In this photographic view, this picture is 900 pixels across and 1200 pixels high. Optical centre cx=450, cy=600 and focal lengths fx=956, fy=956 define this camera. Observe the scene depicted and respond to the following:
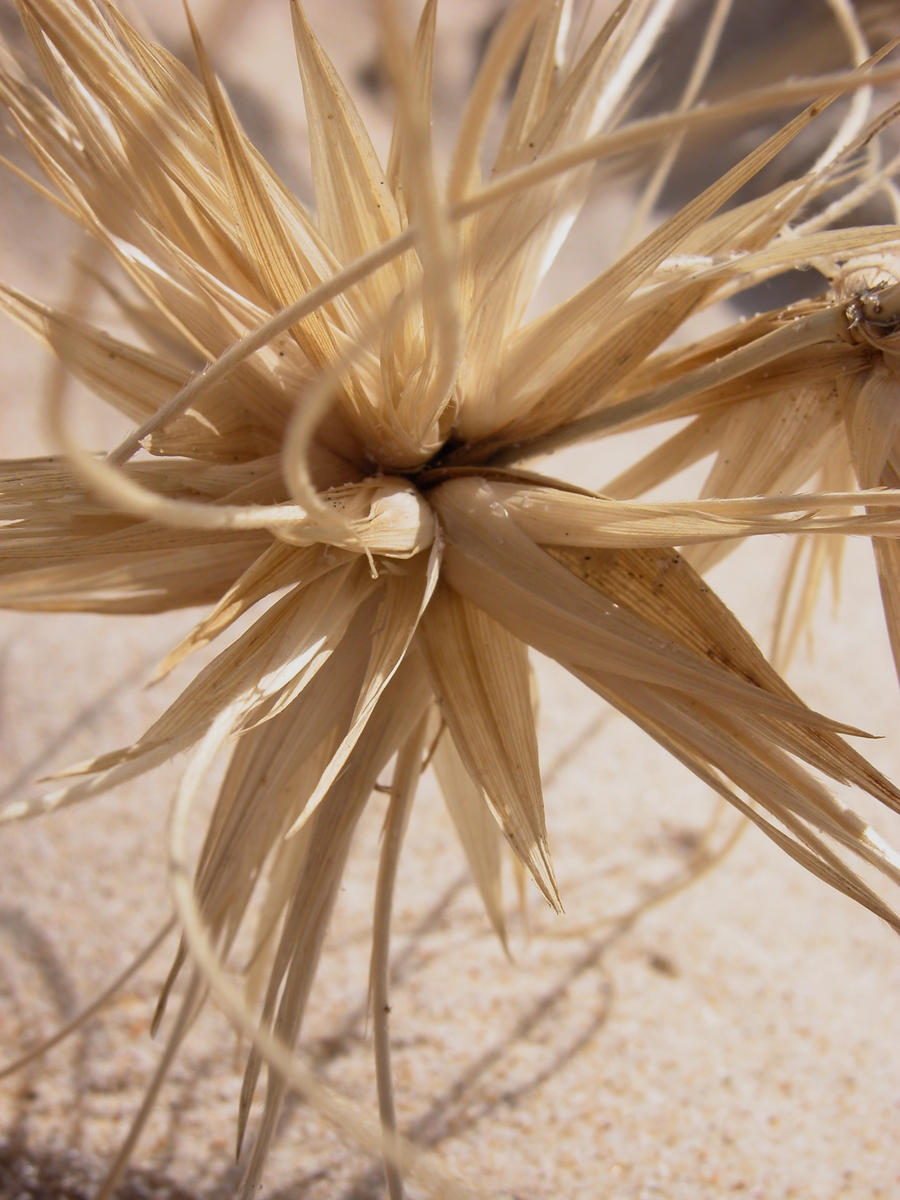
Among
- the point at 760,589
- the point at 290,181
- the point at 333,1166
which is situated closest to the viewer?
the point at 333,1166

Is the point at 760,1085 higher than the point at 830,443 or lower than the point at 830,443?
lower

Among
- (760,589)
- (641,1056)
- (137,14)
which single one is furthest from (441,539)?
(760,589)

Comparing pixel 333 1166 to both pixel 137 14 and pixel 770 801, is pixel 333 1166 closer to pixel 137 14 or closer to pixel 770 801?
pixel 770 801

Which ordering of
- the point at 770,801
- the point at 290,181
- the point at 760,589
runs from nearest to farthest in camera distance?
the point at 770,801 → the point at 760,589 → the point at 290,181

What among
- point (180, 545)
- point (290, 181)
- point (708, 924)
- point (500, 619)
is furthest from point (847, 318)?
point (290, 181)

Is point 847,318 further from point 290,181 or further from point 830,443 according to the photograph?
point 290,181

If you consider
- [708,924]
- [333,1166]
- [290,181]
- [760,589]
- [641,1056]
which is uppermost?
[290,181]

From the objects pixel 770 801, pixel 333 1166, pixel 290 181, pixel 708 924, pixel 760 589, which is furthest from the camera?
pixel 290 181

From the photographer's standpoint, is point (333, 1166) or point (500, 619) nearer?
point (500, 619)

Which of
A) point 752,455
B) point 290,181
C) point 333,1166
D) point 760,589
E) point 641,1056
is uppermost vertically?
point 290,181
